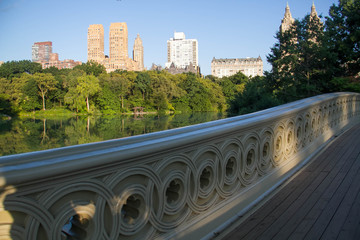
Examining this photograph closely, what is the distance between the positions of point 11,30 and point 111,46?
99.9 m

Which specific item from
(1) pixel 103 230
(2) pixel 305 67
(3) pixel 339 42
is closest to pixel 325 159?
(1) pixel 103 230

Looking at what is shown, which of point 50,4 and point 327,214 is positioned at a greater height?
point 50,4

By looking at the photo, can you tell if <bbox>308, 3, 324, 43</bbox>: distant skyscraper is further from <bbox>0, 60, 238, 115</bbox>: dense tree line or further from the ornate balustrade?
<bbox>0, 60, 238, 115</bbox>: dense tree line

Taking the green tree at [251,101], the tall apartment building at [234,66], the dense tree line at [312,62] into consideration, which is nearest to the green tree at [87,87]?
the dense tree line at [312,62]

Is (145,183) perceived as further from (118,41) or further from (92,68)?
(118,41)

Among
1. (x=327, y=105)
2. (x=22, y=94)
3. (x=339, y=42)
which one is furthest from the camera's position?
(x=22, y=94)

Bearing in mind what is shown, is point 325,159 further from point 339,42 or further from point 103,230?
point 339,42

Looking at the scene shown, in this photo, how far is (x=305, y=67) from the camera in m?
18.7

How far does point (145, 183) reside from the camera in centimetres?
157

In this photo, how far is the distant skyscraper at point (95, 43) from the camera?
186500mm

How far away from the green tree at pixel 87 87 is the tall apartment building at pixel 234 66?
116 meters

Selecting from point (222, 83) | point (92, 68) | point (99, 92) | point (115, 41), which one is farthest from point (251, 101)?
point (115, 41)

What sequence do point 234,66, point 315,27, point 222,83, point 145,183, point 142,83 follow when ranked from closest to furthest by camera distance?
point 145,183 → point 315,27 → point 142,83 → point 222,83 → point 234,66

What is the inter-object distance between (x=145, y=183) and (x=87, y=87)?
154 feet
